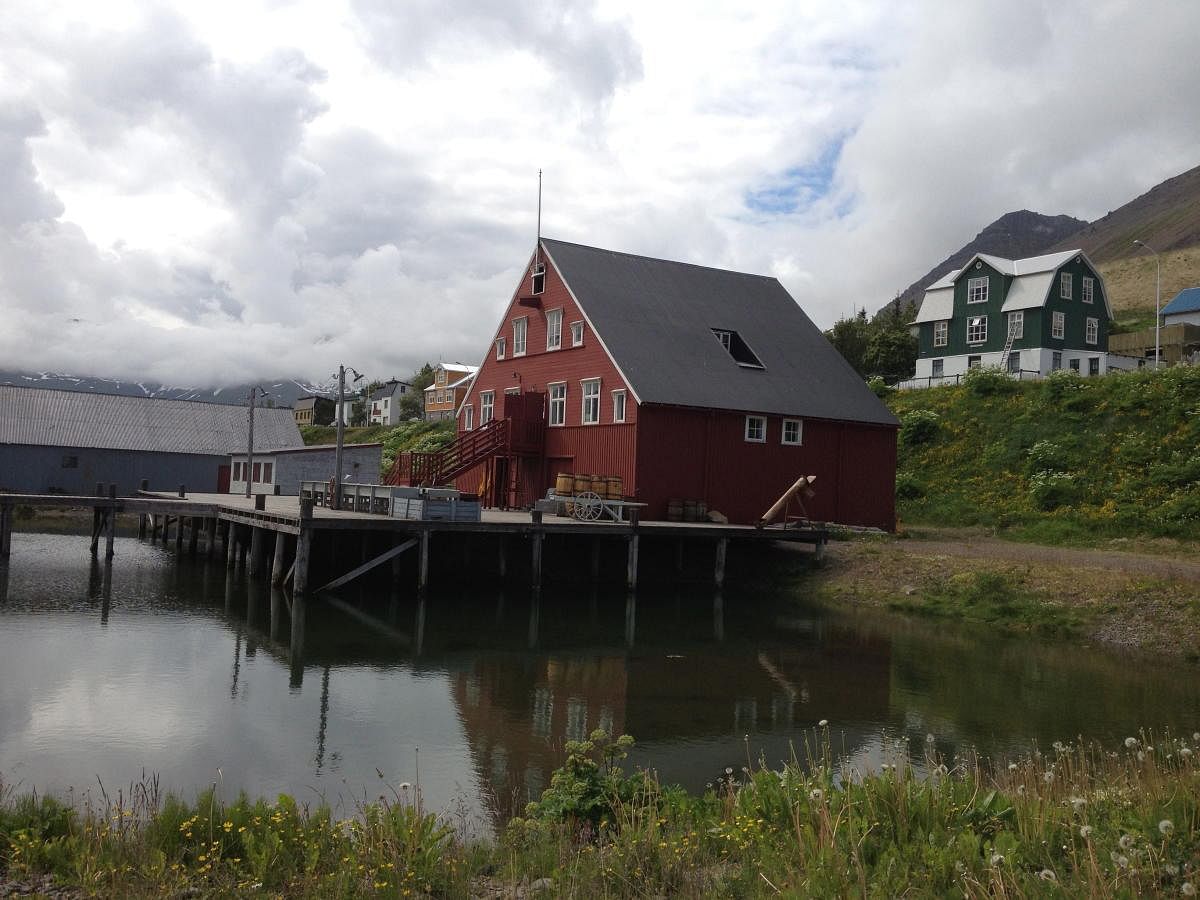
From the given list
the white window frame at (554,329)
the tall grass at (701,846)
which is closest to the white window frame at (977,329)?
the white window frame at (554,329)

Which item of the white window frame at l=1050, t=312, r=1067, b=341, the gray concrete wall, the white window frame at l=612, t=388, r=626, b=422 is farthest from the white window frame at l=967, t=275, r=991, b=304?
the gray concrete wall

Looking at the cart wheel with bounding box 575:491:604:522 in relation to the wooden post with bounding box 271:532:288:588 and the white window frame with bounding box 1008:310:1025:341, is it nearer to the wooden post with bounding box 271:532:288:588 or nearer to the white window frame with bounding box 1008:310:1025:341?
the wooden post with bounding box 271:532:288:588

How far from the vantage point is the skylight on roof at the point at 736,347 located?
1372 inches

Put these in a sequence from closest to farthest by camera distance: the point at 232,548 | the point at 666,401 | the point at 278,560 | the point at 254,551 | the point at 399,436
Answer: the point at 278,560 < the point at 254,551 < the point at 666,401 < the point at 232,548 < the point at 399,436

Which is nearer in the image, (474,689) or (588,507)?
(474,689)

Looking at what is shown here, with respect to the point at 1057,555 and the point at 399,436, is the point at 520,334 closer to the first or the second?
the point at 1057,555

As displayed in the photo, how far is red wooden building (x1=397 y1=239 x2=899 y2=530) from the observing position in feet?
102

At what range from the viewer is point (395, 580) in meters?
A: 27.1

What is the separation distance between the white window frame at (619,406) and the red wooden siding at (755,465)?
110 centimetres

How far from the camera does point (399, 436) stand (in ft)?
246

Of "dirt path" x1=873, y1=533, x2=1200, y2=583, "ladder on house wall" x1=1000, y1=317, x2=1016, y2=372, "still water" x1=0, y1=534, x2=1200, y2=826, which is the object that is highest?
"ladder on house wall" x1=1000, y1=317, x2=1016, y2=372

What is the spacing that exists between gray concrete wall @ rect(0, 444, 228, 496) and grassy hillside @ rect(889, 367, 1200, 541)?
38813 millimetres

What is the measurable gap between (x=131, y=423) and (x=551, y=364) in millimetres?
32958

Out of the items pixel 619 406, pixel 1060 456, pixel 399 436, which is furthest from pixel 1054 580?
pixel 399 436
